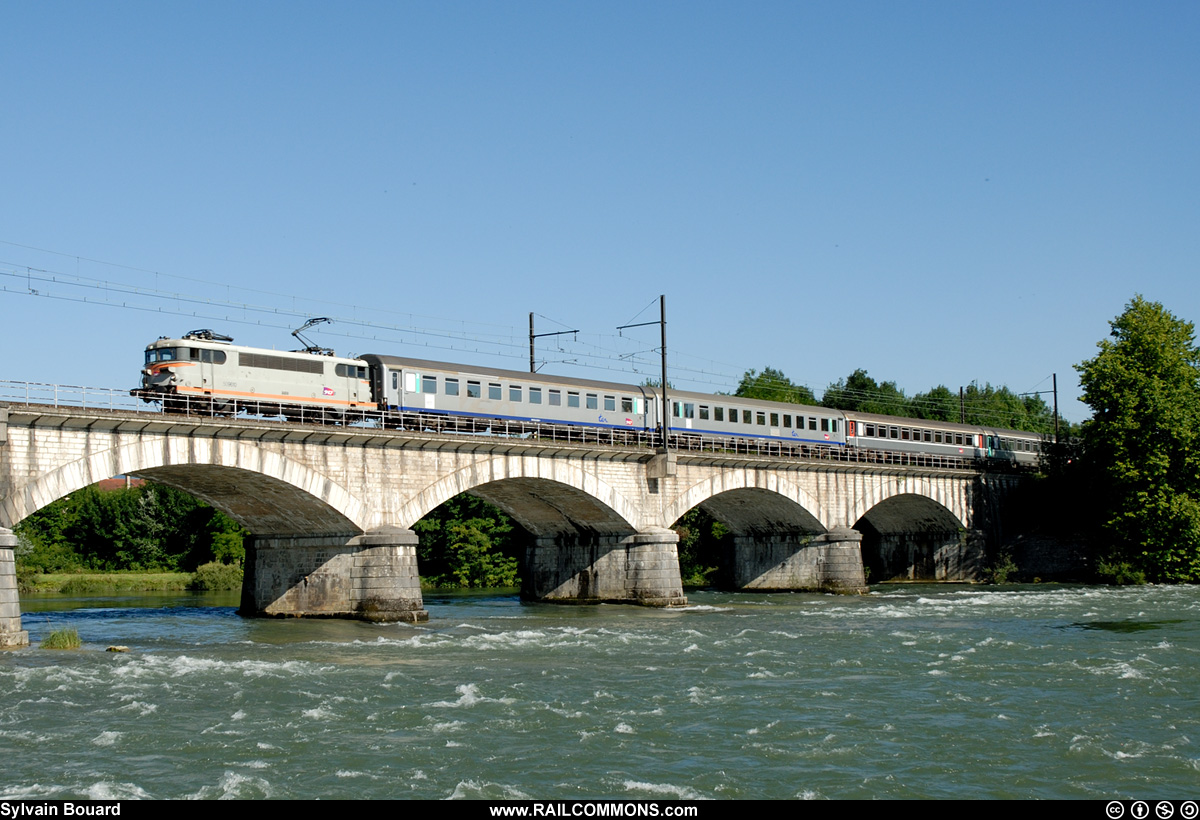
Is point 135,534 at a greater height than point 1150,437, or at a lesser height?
lesser

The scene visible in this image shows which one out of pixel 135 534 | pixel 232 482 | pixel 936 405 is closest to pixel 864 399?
pixel 936 405

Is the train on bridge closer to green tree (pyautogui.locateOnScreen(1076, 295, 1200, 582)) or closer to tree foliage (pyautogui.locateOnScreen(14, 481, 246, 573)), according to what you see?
green tree (pyautogui.locateOnScreen(1076, 295, 1200, 582))

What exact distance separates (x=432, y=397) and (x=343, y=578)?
8105 mm

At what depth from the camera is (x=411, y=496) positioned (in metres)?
39.4

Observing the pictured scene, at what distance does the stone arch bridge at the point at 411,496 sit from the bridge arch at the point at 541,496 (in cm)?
8

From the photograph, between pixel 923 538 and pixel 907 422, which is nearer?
Answer: pixel 907 422

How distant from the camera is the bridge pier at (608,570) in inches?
1890

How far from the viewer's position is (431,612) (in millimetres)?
46500

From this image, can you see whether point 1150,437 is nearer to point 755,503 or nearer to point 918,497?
point 918,497

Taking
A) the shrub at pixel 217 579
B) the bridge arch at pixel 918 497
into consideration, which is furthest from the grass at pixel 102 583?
the bridge arch at pixel 918 497

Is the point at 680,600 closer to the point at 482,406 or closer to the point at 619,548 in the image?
the point at 619,548

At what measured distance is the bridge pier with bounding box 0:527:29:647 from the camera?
28.2 meters
